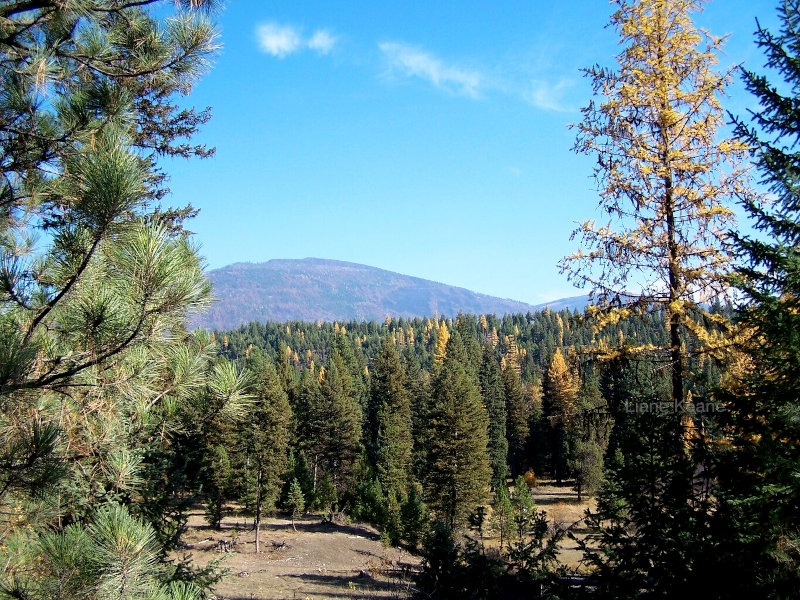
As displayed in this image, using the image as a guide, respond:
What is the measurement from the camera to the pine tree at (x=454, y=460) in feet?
91.1

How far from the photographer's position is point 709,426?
21.8ft

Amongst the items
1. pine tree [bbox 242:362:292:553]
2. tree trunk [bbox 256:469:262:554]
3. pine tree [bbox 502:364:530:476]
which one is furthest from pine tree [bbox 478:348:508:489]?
tree trunk [bbox 256:469:262:554]

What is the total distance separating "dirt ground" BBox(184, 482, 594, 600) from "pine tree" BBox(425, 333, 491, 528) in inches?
136

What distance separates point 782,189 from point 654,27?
373 centimetres

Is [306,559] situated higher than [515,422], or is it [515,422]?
[515,422]

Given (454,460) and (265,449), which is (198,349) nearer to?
(454,460)

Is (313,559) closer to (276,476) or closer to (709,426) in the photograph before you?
(276,476)

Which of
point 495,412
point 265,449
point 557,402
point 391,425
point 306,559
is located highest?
point 557,402

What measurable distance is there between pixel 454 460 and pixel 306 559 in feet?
29.5

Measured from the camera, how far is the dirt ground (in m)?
18.4

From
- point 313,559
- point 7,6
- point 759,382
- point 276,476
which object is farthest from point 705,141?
point 276,476

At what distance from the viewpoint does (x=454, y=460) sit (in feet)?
91.8

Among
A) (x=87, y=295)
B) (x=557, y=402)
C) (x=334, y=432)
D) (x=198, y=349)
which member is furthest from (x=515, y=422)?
(x=87, y=295)

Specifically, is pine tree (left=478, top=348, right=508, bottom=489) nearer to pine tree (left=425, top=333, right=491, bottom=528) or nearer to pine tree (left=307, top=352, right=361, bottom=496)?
pine tree (left=307, top=352, right=361, bottom=496)
